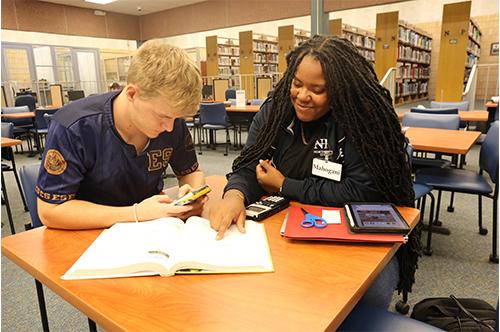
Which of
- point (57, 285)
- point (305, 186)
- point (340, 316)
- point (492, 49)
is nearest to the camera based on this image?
point (340, 316)

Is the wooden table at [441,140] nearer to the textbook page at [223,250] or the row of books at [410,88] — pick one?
the textbook page at [223,250]

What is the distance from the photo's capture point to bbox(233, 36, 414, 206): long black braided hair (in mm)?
1149

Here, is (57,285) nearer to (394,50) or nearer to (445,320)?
(445,320)

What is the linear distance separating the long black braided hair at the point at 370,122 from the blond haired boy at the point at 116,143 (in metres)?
0.45

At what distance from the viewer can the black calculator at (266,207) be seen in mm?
1070

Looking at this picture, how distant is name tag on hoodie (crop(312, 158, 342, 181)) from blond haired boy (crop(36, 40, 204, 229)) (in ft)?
1.41

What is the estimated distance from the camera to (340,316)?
2.11 ft

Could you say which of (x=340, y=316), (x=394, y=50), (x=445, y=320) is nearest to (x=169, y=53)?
(x=340, y=316)

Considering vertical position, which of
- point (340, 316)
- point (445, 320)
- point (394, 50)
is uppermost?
point (394, 50)

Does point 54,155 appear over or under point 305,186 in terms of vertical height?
over

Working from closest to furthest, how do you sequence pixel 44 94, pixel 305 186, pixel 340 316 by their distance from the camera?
pixel 340 316, pixel 305 186, pixel 44 94

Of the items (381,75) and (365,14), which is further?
(365,14)

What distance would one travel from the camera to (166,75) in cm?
98

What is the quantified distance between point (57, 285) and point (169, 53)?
65 cm
